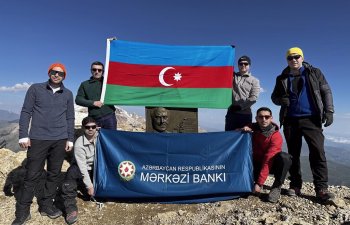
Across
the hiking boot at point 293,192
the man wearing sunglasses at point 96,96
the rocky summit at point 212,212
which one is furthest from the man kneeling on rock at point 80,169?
the hiking boot at point 293,192

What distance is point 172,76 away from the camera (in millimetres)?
9273

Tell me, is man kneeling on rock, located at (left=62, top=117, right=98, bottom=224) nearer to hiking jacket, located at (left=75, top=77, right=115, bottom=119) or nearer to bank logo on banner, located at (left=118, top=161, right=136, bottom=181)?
bank logo on banner, located at (left=118, top=161, right=136, bottom=181)

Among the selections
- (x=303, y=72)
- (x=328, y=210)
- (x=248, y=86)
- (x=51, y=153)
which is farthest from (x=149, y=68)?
(x=328, y=210)

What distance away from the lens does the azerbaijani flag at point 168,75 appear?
358 inches

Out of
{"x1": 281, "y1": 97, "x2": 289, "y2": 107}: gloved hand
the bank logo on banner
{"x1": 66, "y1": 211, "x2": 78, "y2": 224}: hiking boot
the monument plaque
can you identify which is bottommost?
{"x1": 66, "y1": 211, "x2": 78, "y2": 224}: hiking boot

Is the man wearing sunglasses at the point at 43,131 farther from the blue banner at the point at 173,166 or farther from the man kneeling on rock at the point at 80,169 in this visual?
the blue banner at the point at 173,166

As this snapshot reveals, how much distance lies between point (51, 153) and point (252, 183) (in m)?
5.69

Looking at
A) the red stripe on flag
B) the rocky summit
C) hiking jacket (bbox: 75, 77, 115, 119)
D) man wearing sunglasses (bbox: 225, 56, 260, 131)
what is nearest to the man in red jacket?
the rocky summit

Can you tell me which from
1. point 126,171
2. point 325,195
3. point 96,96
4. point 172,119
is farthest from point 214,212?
point 96,96

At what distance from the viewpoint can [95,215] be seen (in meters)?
7.23

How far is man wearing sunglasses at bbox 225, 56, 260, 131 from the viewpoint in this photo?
8.88 metres

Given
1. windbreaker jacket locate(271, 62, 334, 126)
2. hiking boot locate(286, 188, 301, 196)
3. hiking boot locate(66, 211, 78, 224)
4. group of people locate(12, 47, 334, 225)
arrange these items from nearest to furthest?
1. group of people locate(12, 47, 334, 225)
2. hiking boot locate(66, 211, 78, 224)
3. windbreaker jacket locate(271, 62, 334, 126)
4. hiking boot locate(286, 188, 301, 196)

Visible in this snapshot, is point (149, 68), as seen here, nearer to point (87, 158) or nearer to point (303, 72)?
point (87, 158)

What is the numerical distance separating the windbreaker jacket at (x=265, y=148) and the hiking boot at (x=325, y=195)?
1532 mm
